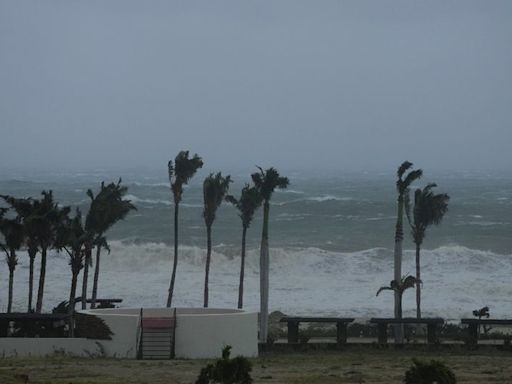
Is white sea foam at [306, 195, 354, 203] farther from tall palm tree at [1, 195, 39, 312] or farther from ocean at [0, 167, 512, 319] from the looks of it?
tall palm tree at [1, 195, 39, 312]

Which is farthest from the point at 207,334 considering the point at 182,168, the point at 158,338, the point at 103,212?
the point at 182,168

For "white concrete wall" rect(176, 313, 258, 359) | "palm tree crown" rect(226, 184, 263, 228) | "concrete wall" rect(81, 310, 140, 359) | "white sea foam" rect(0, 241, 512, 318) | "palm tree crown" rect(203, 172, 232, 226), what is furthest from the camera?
"white sea foam" rect(0, 241, 512, 318)

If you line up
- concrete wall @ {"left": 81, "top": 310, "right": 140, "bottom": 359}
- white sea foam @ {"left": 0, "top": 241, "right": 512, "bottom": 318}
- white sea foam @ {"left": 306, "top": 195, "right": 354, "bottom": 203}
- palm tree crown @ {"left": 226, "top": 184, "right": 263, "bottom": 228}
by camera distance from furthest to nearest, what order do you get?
white sea foam @ {"left": 306, "top": 195, "right": 354, "bottom": 203} → white sea foam @ {"left": 0, "top": 241, "right": 512, "bottom": 318} → palm tree crown @ {"left": 226, "top": 184, "right": 263, "bottom": 228} → concrete wall @ {"left": 81, "top": 310, "right": 140, "bottom": 359}

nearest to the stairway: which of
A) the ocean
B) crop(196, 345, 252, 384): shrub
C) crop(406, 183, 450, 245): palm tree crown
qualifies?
crop(196, 345, 252, 384): shrub

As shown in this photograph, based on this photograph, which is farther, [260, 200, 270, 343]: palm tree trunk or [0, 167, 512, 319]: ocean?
[0, 167, 512, 319]: ocean

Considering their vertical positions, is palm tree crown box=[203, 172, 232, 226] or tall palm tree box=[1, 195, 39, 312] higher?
palm tree crown box=[203, 172, 232, 226]

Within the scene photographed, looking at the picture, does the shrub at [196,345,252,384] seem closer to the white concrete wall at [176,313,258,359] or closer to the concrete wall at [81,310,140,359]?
the white concrete wall at [176,313,258,359]

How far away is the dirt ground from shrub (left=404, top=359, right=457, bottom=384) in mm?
4270

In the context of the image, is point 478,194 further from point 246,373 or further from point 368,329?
point 246,373

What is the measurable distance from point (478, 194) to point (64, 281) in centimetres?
7099

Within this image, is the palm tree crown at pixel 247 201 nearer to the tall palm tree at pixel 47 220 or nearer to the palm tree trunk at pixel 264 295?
the palm tree trunk at pixel 264 295

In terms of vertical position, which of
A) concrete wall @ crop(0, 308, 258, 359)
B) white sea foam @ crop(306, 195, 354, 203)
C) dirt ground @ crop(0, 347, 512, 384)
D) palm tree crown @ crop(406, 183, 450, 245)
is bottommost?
dirt ground @ crop(0, 347, 512, 384)

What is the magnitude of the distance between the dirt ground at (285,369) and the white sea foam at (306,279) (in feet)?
79.9

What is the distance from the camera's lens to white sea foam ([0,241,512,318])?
57281 millimetres
